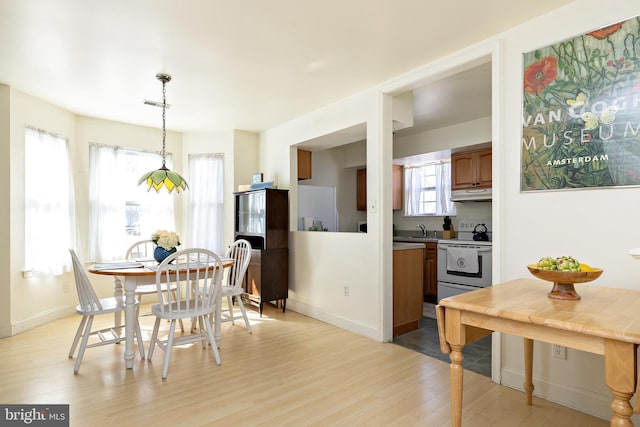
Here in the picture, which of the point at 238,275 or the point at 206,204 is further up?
the point at 206,204

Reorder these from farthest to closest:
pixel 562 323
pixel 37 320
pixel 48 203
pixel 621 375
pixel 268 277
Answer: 1. pixel 268 277
2. pixel 48 203
3. pixel 37 320
4. pixel 562 323
5. pixel 621 375

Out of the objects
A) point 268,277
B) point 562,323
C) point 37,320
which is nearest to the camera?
point 562,323

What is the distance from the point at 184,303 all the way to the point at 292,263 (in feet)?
6.19

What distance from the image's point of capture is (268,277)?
4.41 m

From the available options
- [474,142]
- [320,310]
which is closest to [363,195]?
[474,142]

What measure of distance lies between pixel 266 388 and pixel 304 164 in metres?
3.09

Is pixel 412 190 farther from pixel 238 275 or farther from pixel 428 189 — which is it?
pixel 238 275

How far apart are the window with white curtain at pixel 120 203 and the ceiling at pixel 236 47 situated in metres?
0.87

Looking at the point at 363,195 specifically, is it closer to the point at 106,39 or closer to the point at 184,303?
the point at 184,303

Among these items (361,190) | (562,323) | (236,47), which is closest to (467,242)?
(361,190)

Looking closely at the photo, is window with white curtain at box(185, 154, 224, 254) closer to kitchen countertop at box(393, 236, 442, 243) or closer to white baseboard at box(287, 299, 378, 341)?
white baseboard at box(287, 299, 378, 341)

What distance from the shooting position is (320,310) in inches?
165

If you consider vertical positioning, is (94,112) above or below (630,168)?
above

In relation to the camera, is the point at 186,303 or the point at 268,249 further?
the point at 268,249
